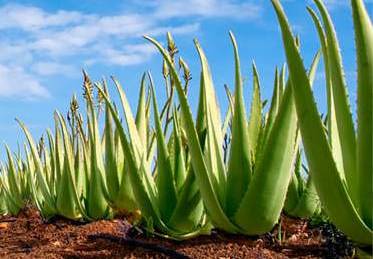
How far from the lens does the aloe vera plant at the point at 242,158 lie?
1.38 meters

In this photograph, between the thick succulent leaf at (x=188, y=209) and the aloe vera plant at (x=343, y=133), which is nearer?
the aloe vera plant at (x=343, y=133)

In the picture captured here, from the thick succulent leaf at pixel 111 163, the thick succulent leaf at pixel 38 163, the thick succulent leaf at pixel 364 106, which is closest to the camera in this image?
the thick succulent leaf at pixel 364 106

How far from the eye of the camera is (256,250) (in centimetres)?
157

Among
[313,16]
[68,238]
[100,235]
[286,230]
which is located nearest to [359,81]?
[313,16]

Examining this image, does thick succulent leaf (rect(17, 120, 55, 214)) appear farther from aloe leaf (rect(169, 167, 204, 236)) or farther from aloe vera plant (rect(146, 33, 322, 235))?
aloe vera plant (rect(146, 33, 322, 235))

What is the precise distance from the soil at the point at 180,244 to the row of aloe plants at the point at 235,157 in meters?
0.05

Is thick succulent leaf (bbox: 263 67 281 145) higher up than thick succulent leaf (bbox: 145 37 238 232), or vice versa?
thick succulent leaf (bbox: 263 67 281 145)

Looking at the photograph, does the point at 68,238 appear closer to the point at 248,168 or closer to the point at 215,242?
the point at 215,242

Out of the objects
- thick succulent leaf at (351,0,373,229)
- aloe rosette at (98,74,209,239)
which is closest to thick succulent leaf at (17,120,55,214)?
aloe rosette at (98,74,209,239)

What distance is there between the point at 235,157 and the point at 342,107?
48 cm

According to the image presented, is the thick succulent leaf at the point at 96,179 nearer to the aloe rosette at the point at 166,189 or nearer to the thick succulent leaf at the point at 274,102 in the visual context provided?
the aloe rosette at the point at 166,189

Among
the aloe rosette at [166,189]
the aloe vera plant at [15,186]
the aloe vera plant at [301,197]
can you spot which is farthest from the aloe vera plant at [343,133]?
the aloe vera plant at [15,186]

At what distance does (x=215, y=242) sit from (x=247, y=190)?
1.02 feet

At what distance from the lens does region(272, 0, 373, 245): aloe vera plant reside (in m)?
1.04
